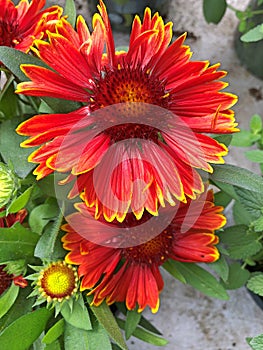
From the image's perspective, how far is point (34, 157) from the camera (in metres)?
0.47

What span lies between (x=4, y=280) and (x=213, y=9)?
574mm

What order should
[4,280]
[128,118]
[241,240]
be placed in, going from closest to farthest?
[128,118] → [4,280] → [241,240]

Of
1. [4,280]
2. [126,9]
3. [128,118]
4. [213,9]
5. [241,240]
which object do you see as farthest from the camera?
[126,9]

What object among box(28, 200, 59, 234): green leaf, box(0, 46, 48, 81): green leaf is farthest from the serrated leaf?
box(0, 46, 48, 81): green leaf

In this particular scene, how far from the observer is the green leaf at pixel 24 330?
0.54 meters

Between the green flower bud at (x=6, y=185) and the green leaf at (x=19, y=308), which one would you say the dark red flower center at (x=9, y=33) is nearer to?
the green flower bud at (x=6, y=185)

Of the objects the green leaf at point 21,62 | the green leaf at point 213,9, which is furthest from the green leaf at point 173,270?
the green leaf at point 213,9

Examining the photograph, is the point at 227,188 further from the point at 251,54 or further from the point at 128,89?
the point at 251,54

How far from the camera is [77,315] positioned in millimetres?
564

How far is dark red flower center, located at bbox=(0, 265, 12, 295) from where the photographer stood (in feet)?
1.99

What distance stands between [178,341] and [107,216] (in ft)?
1.47

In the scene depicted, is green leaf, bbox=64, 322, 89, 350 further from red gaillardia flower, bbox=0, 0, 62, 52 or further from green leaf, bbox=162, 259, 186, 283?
red gaillardia flower, bbox=0, 0, 62, 52

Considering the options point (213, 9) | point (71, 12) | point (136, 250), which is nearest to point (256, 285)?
point (136, 250)

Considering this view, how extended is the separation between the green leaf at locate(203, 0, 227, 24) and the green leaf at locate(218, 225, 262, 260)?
40cm
